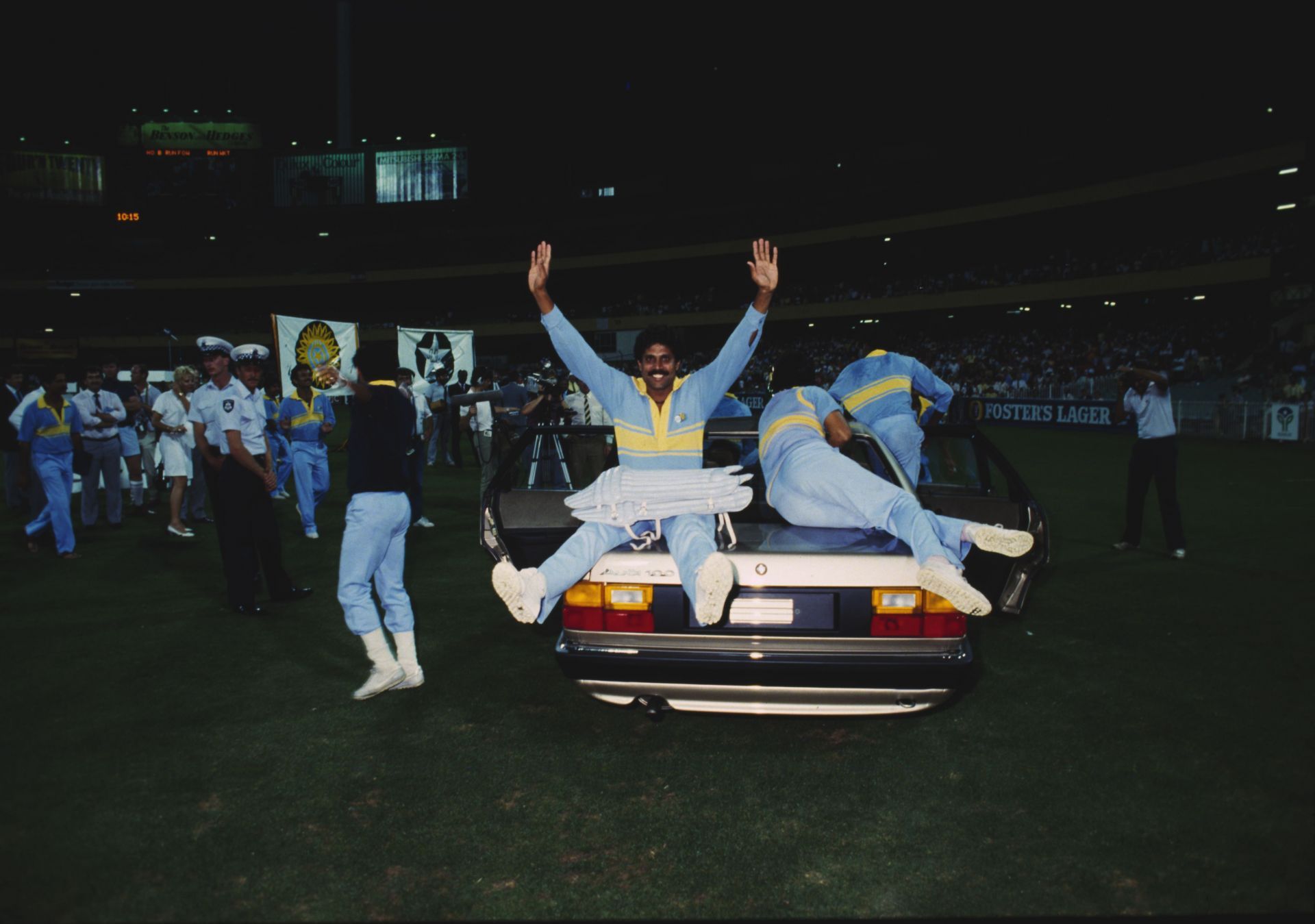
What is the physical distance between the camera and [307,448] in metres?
9.22

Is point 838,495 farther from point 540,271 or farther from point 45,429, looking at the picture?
point 45,429

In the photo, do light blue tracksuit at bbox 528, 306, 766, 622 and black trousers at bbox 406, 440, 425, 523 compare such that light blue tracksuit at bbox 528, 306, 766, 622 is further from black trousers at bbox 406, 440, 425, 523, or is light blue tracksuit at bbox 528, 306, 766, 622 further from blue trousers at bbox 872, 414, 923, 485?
black trousers at bbox 406, 440, 425, 523

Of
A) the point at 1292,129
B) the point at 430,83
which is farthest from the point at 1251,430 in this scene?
the point at 430,83

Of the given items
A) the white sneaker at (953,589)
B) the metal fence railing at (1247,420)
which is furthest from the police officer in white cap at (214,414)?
the metal fence railing at (1247,420)

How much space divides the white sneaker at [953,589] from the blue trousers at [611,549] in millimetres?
825

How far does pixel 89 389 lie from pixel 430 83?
201 ft

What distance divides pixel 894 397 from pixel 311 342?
6583mm

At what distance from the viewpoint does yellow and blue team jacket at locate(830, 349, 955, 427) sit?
19.6 feet

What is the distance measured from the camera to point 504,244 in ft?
190

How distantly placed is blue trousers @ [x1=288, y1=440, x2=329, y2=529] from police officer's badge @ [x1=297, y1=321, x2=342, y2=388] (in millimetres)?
916

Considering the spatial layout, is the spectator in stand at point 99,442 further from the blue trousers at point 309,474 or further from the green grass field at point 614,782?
the green grass field at point 614,782

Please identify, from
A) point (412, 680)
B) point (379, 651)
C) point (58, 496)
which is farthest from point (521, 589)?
point (58, 496)

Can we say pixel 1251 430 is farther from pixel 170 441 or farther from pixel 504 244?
pixel 504 244

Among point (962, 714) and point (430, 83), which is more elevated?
point (430, 83)
